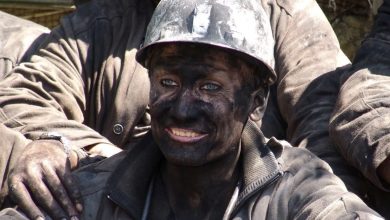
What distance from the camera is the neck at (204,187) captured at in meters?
5.12

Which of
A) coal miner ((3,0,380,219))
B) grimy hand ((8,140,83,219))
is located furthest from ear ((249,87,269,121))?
grimy hand ((8,140,83,219))

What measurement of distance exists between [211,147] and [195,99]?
0.18m

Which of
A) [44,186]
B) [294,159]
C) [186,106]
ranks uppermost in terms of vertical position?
[186,106]

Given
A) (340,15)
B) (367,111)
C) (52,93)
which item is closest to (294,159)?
(367,111)

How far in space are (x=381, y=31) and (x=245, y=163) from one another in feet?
4.68

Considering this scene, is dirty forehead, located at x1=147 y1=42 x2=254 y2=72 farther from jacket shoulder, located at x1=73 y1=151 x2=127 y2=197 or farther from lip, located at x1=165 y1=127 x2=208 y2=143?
jacket shoulder, located at x1=73 y1=151 x2=127 y2=197

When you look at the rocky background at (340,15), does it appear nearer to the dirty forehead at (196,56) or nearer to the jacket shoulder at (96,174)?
the jacket shoulder at (96,174)

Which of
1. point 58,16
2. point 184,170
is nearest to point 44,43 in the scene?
point 184,170

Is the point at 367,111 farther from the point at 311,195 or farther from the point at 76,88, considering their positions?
the point at 76,88

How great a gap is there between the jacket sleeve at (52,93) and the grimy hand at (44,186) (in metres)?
0.58

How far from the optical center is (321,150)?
6.04 metres

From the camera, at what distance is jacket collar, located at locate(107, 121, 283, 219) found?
5.02 m

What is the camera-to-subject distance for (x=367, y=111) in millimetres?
5816

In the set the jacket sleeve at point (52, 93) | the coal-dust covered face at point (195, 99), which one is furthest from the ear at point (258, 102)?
the jacket sleeve at point (52, 93)
